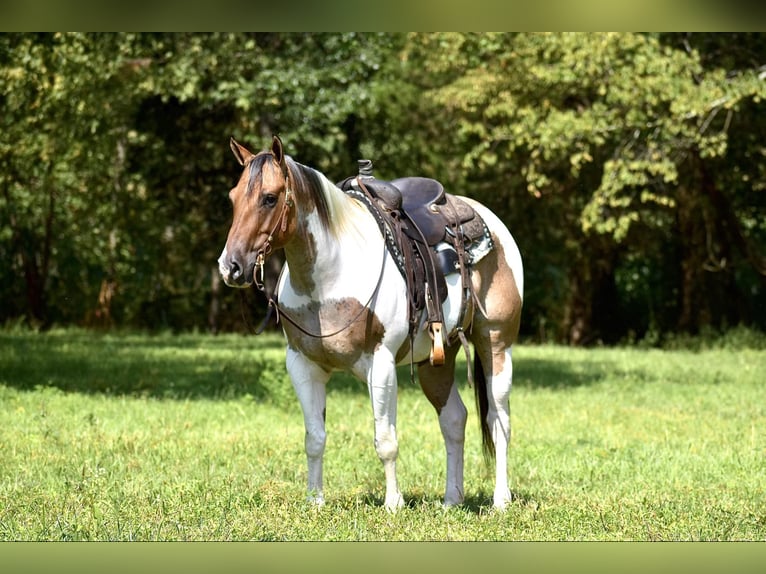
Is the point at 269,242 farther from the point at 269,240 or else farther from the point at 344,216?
the point at 344,216

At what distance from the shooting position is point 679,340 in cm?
2450

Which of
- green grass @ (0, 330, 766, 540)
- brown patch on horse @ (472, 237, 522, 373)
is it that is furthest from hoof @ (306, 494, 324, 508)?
brown patch on horse @ (472, 237, 522, 373)

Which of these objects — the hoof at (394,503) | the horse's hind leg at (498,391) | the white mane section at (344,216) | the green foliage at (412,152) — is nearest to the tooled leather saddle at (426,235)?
the white mane section at (344,216)

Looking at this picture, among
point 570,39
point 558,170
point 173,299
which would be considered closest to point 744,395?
point 570,39

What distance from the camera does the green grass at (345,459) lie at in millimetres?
5766

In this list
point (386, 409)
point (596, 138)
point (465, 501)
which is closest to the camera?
point (386, 409)

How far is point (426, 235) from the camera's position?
21.2 feet

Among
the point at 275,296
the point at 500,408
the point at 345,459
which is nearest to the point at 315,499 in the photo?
the point at 275,296

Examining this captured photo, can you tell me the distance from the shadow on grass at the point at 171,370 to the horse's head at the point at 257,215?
6.55 meters

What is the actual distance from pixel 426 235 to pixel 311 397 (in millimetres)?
1190

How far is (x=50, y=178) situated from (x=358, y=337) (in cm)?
2018

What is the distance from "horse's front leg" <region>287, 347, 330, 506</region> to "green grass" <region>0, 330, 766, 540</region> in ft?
1.01

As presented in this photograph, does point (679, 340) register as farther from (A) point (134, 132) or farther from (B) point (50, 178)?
(B) point (50, 178)

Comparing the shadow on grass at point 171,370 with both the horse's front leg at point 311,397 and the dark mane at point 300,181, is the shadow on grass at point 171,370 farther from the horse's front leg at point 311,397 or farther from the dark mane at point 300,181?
the dark mane at point 300,181
